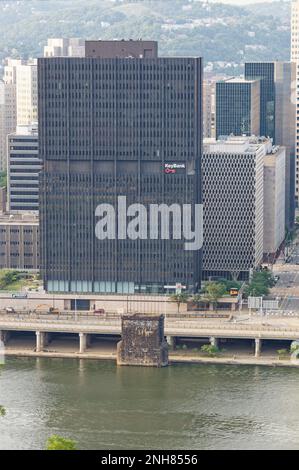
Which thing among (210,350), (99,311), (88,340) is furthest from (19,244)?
(210,350)

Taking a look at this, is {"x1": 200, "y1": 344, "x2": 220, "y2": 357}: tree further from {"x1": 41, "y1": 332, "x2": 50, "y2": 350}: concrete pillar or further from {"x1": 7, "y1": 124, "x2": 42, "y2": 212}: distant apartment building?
{"x1": 7, "y1": 124, "x2": 42, "y2": 212}: distant apartment building

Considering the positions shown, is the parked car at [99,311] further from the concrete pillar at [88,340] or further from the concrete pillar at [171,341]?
the concrete pillar at [171,341]

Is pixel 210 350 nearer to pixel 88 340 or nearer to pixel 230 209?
pixel 88 340

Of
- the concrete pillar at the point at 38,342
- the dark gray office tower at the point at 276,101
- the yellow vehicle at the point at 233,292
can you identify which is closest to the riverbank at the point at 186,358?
the concrete pillar at the point at 38,342

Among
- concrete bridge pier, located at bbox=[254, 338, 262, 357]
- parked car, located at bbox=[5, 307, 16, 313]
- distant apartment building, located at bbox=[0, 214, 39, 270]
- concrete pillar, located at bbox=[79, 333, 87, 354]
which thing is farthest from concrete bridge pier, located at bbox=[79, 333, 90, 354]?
distant apartment building, located at bbox=[0, 214, 39, 270]

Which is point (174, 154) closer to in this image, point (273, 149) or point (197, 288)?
point (197, 288)
